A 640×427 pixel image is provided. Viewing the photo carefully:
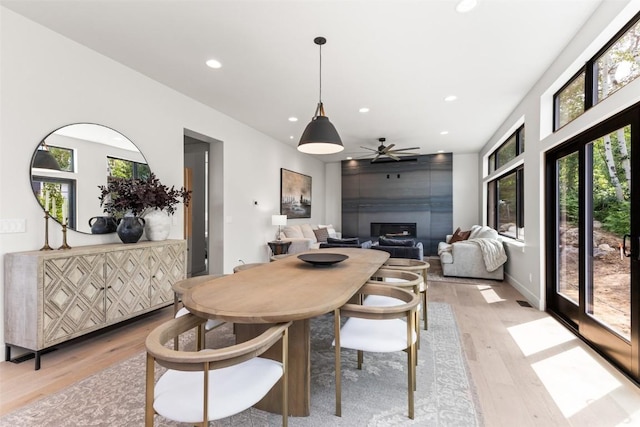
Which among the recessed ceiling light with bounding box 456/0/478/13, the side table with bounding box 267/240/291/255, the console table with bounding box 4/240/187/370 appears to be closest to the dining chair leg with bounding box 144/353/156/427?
the console table with bounding box 4/240/187/370

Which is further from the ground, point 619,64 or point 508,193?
point 619,64

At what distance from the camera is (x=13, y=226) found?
2.40m

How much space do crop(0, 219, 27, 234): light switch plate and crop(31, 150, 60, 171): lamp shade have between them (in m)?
0.49

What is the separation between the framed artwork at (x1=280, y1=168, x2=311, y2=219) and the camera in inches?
272

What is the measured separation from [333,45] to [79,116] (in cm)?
258

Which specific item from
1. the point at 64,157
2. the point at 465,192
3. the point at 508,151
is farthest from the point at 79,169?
the point at 465,192

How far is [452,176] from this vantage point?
8.27m

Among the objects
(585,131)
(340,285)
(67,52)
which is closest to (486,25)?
(585,131)

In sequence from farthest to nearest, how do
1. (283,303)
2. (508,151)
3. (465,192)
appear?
(465,192) → (508,151) → (283,303)

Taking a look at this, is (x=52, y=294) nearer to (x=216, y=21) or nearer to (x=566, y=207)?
(x=216, y=21)

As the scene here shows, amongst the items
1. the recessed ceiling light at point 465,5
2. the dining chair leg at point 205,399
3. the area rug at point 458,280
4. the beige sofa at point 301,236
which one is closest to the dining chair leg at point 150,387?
the dining chair leg at point 205,399

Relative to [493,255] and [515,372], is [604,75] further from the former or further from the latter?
[493,255]

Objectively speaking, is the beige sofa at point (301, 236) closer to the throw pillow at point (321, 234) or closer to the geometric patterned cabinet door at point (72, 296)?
the throw pillow at point (321, 234)

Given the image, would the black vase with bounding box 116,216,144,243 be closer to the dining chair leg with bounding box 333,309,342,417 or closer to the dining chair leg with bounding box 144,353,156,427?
the dining chair leg with bounding box 144,353,156,427
